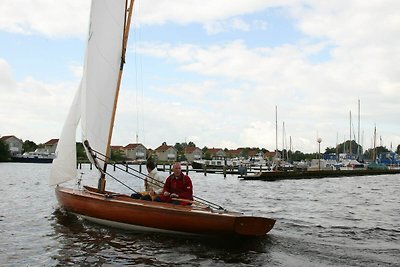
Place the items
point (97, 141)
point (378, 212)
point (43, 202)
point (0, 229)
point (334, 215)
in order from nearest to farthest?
1. point (0, 229)
2. point (97, 141)
3. point (334, 215)
4. point (378, 212)
5. point (43, 202)

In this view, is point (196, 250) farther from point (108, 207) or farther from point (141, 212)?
point (108, 207)

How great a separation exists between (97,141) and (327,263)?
29.3 feet

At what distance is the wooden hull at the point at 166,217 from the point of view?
1073cm

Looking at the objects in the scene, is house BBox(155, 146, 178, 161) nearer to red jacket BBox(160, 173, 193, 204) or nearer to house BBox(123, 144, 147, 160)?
house BBox(123, 144, 147, 160)

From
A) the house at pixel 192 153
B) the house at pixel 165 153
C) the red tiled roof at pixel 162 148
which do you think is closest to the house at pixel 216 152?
the house at pixel 192 153

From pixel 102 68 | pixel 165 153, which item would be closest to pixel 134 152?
pixel 165 153

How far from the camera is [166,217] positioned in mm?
11445

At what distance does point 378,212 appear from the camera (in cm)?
1922

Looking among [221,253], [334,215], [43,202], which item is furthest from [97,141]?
[334,215]

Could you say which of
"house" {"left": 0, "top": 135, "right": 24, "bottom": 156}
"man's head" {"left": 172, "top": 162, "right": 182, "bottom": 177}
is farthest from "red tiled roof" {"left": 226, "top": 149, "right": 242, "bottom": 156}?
"man's head" {"left": 172, "top": 162, "right": 182, "bottom": 177}

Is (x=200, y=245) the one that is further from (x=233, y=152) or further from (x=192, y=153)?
(x=233, y=152)

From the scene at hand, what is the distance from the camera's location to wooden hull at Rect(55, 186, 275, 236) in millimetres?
10734

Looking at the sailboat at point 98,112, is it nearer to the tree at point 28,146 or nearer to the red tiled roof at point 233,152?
the tree at point 28,146

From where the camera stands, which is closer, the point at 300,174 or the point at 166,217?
the point at 166,217
